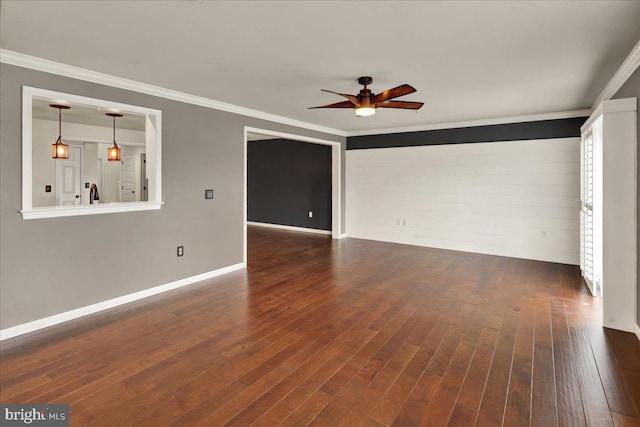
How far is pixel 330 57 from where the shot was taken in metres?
3.12

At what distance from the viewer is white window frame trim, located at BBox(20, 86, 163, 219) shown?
121 inches

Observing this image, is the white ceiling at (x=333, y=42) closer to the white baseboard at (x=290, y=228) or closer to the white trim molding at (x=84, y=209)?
the white trim molding at (x=84, y=209)

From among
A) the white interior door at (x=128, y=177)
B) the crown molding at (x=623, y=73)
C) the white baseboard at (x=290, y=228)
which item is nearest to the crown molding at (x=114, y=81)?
the white baseboard at (x=290, y=228)

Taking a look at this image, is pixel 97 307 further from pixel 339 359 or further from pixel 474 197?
pixel 474 197

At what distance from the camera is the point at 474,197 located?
21.2ft

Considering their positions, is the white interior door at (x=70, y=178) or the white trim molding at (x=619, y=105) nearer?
the white trim molding at (x=619, y=105)

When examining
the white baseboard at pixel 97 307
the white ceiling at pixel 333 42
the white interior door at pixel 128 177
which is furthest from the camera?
the white interior door at pixel 128 177

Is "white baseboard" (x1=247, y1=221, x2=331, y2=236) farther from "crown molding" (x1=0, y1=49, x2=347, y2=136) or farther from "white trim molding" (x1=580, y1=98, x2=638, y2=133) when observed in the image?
"white trim molding" (x1=580, y1=98, x2=638, y2=133)

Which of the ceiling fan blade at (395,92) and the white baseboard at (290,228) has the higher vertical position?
the ceiling fan blade at (395,92)

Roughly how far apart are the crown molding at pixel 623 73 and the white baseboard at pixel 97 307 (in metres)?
5.12

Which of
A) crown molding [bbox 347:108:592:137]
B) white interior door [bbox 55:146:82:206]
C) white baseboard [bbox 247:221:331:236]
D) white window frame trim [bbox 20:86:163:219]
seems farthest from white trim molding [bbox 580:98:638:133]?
white interior door [bbox 55:146:82:206]

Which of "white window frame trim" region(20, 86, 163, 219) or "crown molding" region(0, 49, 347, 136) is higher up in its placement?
"crown molding" region(0, 49, 347, 136)

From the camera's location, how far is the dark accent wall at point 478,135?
5602 millimetres

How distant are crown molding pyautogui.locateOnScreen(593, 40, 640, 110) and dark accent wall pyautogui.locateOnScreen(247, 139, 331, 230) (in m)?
5.37
